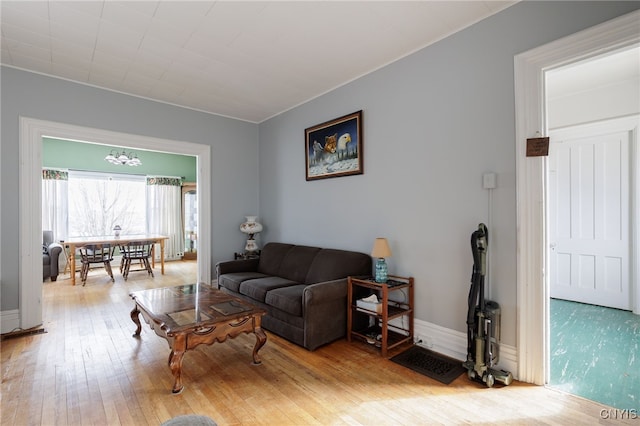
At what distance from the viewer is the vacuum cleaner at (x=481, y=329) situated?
2.30m

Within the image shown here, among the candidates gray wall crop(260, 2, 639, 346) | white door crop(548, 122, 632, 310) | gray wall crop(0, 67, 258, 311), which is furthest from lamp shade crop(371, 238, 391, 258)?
gray wall crop(0, 67, 258, 311)

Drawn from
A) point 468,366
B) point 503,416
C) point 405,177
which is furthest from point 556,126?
point 503,416

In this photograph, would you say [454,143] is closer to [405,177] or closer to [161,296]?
[405,177]

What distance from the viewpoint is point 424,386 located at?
2.29 metres

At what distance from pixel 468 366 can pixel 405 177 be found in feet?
5.78

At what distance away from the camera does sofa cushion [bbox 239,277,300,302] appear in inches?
134

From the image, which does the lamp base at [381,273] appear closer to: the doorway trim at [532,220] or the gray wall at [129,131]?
the doorway trim at [532,220]

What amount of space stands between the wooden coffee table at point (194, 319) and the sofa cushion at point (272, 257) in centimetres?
117

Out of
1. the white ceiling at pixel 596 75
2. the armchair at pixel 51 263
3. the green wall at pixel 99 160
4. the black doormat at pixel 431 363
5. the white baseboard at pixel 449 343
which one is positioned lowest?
the black doormat at pixel 431 363

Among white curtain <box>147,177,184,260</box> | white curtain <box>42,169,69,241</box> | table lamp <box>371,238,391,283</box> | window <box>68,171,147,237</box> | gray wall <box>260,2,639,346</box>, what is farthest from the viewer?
white curtain <box>147,177,184,260</box>

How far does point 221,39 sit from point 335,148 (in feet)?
5.70

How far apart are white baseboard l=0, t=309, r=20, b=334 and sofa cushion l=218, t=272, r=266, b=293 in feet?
6.99

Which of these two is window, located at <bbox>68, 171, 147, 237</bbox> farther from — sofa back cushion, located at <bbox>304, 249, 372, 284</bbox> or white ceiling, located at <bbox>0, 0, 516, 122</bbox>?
sofa back cushion, located at <bbox>304, 249, 372, 284</bbox>

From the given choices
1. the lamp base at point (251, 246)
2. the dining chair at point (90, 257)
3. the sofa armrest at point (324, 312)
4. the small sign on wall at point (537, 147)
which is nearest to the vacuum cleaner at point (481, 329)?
the small sign on wall at point (537, 147)
